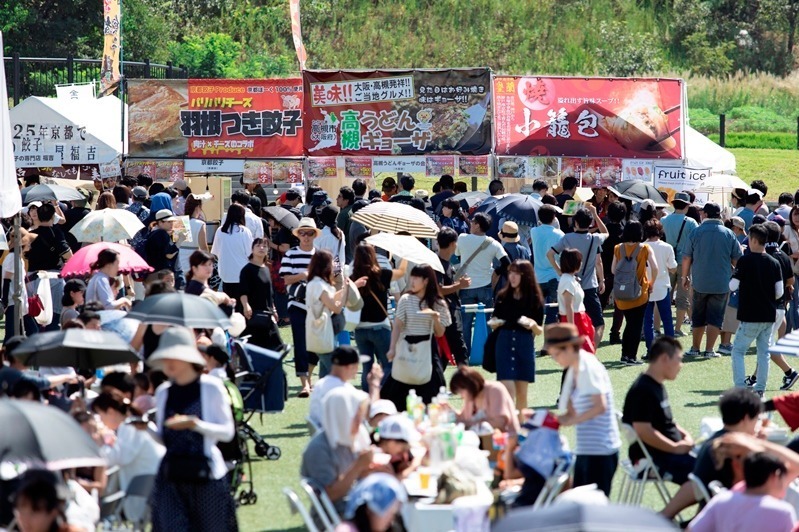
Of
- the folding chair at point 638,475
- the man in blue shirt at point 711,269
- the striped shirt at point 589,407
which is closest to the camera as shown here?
the striped shirt at point 589,407

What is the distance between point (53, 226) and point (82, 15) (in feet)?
87.1

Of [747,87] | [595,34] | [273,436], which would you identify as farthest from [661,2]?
[273,436]

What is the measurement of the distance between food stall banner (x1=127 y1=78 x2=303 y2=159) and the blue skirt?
9.46 m

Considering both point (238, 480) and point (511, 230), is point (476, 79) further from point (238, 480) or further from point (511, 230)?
point (238, 480)

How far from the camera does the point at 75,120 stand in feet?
66.2

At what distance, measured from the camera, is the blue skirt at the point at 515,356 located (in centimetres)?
1006

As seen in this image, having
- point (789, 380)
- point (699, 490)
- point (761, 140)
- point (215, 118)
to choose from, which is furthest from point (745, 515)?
point (761, 140)

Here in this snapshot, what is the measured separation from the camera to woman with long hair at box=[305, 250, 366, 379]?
10633 millimetres

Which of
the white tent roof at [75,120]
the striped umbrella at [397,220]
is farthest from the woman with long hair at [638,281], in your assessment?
the white tent roof at [75,120]

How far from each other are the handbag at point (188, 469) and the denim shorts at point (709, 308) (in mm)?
8503

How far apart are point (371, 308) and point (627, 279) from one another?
3.57 m

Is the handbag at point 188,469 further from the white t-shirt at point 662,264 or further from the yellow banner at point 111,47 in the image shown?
the yellow banner at point 111,47

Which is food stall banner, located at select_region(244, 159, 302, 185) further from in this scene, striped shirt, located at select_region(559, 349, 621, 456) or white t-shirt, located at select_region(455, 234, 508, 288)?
striped shirt, located at select_region(559, 349, 621, 456)

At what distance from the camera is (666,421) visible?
757 centimetres
